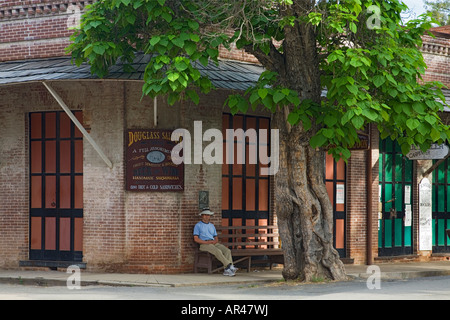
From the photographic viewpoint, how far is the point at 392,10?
49.9 feet

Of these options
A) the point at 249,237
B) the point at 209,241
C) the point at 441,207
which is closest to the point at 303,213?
the point at 209,241

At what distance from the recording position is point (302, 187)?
16.0 m

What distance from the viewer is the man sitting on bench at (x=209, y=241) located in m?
17.3

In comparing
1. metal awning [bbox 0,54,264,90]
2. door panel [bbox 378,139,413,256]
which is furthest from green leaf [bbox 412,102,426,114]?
door panel [bbox 378,139,413,256]

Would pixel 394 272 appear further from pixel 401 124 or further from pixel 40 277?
pixel 40 277

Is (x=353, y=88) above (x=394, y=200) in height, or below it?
above

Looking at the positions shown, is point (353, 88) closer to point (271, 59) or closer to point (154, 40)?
point (271, 59)

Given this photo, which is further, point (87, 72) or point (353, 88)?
point (87, 72)

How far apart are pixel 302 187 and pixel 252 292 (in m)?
2.58

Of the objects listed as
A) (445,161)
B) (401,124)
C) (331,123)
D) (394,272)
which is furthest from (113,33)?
(445,161)

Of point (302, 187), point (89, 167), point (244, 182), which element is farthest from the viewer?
point (244, 182)

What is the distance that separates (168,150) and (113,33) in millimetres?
2766

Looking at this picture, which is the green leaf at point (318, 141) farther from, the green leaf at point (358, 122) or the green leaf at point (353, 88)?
the green leaf at point (353, 88)

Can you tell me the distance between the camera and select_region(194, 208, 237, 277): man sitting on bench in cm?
1734
